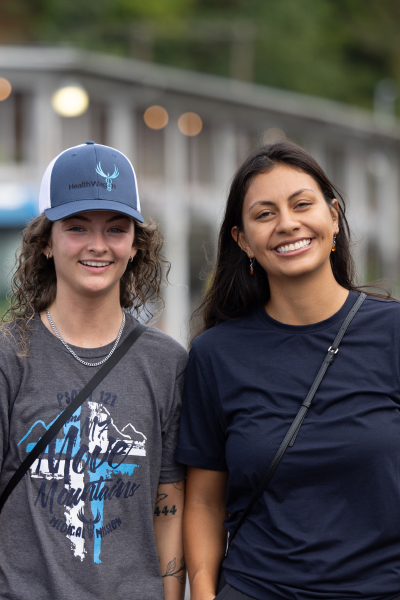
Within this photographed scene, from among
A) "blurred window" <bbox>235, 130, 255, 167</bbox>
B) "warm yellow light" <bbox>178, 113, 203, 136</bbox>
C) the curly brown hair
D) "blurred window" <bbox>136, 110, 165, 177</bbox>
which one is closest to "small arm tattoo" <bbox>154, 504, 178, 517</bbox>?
the curly brown hair

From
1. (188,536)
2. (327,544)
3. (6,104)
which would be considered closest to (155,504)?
(188,536)

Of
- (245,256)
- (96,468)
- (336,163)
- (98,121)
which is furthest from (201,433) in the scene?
(336,163)

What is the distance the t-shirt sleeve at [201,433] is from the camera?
10.1ft

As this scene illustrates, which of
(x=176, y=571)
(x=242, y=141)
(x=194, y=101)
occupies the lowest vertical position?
(x=176, y=571)

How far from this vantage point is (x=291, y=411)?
2820 mm

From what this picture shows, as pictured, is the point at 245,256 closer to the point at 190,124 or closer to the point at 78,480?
the point at 78,480

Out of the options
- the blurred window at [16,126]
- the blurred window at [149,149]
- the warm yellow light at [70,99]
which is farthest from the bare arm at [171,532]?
the blurred window at [149,149]

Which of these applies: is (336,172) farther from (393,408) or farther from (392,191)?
(393,408)

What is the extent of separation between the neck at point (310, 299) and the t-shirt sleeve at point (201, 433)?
456mm

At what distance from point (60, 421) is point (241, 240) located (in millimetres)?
1154

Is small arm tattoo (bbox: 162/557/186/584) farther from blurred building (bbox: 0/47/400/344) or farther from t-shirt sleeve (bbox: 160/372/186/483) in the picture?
blurred building (bbox: 0/47/400/344)

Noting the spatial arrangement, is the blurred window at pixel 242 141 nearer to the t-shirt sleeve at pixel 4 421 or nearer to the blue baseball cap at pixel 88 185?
the blue baseball cap at pixel 88 185

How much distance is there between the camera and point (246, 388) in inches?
116

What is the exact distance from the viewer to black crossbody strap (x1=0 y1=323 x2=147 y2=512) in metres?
2.79
